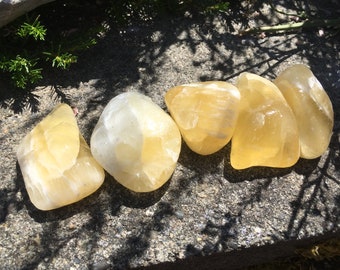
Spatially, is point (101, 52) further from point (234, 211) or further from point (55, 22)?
point (234, 211)

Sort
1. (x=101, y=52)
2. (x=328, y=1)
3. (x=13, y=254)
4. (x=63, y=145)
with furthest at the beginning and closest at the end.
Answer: (x=328, y=1) < (x=101, y=52) < (x=63, y=145) < (x=13, y=254)

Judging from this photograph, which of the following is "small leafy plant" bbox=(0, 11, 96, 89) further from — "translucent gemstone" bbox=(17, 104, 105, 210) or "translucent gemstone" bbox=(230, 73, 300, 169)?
"translucent gemstone" bbox=(230, 73, 300, 169)

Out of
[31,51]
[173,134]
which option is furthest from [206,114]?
[31,51]

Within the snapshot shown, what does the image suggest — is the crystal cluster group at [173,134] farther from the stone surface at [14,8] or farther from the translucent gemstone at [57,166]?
the stone surface at [14,8]

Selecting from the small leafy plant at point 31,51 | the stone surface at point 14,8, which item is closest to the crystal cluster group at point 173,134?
the small leafy plant at point 31,51

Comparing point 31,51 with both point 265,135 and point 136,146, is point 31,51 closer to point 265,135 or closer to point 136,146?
point 136,146

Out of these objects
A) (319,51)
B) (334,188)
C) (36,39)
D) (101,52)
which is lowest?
(334,188)

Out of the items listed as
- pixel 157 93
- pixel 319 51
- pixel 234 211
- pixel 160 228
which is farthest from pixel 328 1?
pixel 160 228
